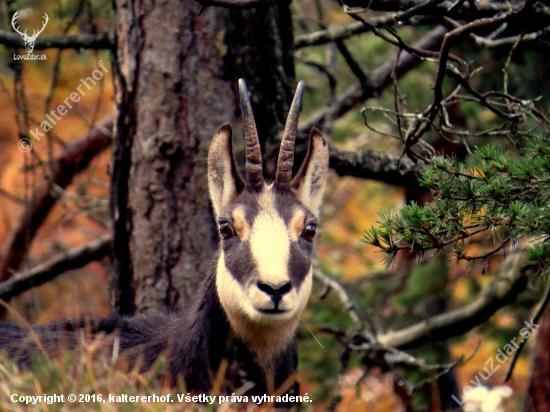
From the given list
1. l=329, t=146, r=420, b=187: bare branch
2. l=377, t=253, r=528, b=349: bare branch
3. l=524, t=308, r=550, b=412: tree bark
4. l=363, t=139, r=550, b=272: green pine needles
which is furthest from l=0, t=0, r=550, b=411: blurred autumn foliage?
l=363, t=139, r=550, b=272: green pine needles

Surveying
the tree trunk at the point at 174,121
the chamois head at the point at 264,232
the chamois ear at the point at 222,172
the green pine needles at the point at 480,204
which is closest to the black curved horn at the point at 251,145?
the chamois head at the point at 264,232

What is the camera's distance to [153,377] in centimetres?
467

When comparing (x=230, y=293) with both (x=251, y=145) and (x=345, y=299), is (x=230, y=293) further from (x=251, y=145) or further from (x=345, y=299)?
(x=345, y=299)

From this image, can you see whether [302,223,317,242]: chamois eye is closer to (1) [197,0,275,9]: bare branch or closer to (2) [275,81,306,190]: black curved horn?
(2) [275,81,306,190]: black curved horn

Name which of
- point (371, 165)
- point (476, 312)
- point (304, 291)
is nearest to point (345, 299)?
point (371, 165)

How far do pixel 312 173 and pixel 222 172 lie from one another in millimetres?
699

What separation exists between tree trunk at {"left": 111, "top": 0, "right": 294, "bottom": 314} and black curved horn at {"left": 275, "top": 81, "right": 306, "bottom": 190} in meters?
0.74

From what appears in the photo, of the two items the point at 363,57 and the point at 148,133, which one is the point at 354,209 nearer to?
the point at 363,57

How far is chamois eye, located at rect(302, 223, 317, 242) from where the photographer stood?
5.19 meters

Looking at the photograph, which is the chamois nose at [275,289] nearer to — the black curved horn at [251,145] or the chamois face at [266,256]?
the chamois face at [266,256]

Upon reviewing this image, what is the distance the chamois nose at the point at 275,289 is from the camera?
4531 millimetres

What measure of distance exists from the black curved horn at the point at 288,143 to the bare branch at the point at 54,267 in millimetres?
2194

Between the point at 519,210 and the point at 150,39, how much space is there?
346 cm

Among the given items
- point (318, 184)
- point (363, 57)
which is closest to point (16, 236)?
Answer: point (318, 184)
